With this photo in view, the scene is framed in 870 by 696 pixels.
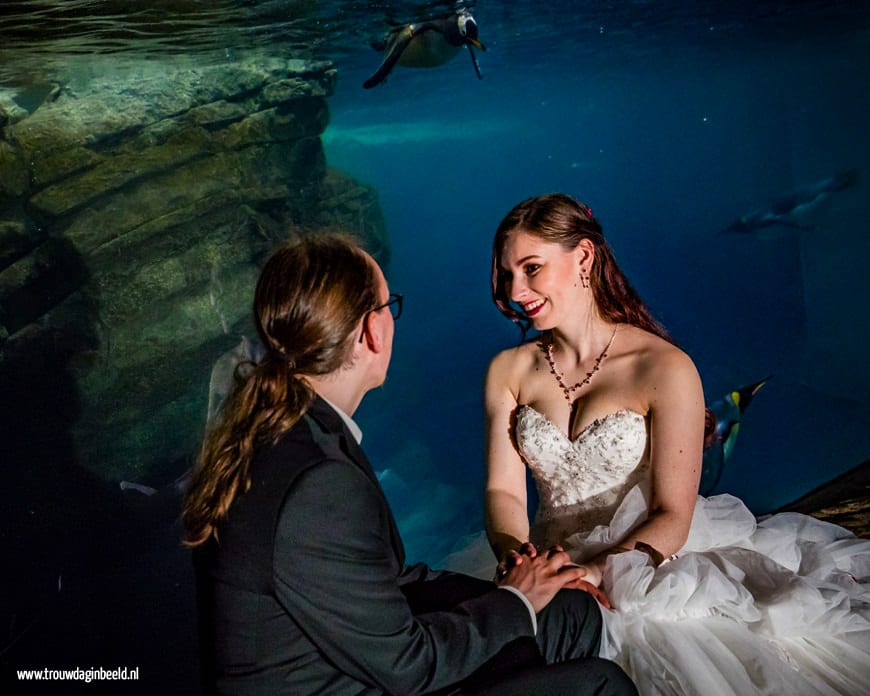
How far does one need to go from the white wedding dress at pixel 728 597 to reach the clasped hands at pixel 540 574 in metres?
0.25

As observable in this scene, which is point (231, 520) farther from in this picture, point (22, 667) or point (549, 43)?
point (549, 43)

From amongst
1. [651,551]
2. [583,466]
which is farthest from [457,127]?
[651,551]

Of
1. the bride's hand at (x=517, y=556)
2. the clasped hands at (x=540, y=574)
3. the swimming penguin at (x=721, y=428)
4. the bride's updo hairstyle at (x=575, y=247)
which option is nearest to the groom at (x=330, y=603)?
the clasped hands at (x=540, y=574)

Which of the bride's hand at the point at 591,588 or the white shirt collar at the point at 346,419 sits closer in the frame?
the white shirt collar at the point at 346,419

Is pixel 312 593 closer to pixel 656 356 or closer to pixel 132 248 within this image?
pixel 656 356

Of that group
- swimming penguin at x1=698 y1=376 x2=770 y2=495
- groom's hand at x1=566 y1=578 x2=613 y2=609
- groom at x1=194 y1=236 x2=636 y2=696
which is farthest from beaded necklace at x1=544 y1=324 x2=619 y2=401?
swimming penguin at x1=698 y1=376 x2=770 y2=495

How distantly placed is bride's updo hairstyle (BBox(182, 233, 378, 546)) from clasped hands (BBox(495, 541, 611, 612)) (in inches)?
39.5

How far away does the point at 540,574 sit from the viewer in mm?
2434

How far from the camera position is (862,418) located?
659 inches

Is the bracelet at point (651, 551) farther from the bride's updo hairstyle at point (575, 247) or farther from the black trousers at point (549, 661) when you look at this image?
the bride's updo hairstyle at point (575, 247)

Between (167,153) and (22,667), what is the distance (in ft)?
21.0

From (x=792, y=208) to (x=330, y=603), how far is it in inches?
599

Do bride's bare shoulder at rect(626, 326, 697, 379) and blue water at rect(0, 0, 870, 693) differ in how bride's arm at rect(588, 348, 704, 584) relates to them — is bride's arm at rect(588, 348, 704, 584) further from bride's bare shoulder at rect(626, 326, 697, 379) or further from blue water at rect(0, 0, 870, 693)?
blue water at rect(0, 0, 870, 693)

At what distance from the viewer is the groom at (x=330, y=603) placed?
5.98 ft
